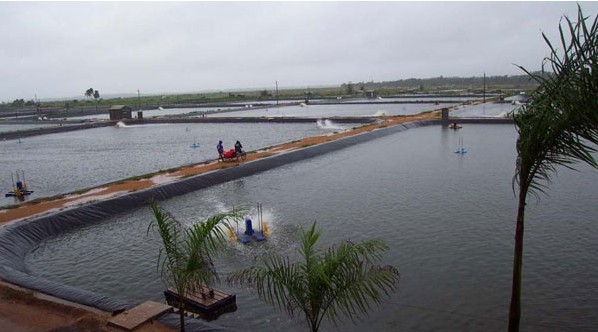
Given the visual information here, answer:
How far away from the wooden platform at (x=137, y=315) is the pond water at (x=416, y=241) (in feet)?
3.69

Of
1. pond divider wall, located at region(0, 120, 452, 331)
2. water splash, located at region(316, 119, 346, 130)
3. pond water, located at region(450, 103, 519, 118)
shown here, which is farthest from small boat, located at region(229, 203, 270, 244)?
pond water, located at region(450, 103, 519, 118)

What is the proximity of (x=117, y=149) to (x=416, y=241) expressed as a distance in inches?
1029

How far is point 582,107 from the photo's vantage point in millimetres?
4961

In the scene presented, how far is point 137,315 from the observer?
8.15 meters

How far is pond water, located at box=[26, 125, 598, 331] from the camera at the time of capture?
28.7ft

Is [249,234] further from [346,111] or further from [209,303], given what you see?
[346,111]

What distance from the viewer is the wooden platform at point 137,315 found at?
7869 millimetres

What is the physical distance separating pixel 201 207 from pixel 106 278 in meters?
5.94

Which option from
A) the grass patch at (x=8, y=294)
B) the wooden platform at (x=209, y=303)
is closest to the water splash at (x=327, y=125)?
the wooden platform at (x=209, y=303)

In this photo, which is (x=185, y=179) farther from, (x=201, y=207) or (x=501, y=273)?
(x=501, y=273)

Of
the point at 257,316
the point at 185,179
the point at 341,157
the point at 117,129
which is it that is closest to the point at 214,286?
the point at 257,316

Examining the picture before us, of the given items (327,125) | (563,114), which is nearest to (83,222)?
(563,114)

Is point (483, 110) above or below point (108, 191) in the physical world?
above

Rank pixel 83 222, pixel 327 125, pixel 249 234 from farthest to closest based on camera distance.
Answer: pixel 327 125
pixel 83 222
pixel 249 234
